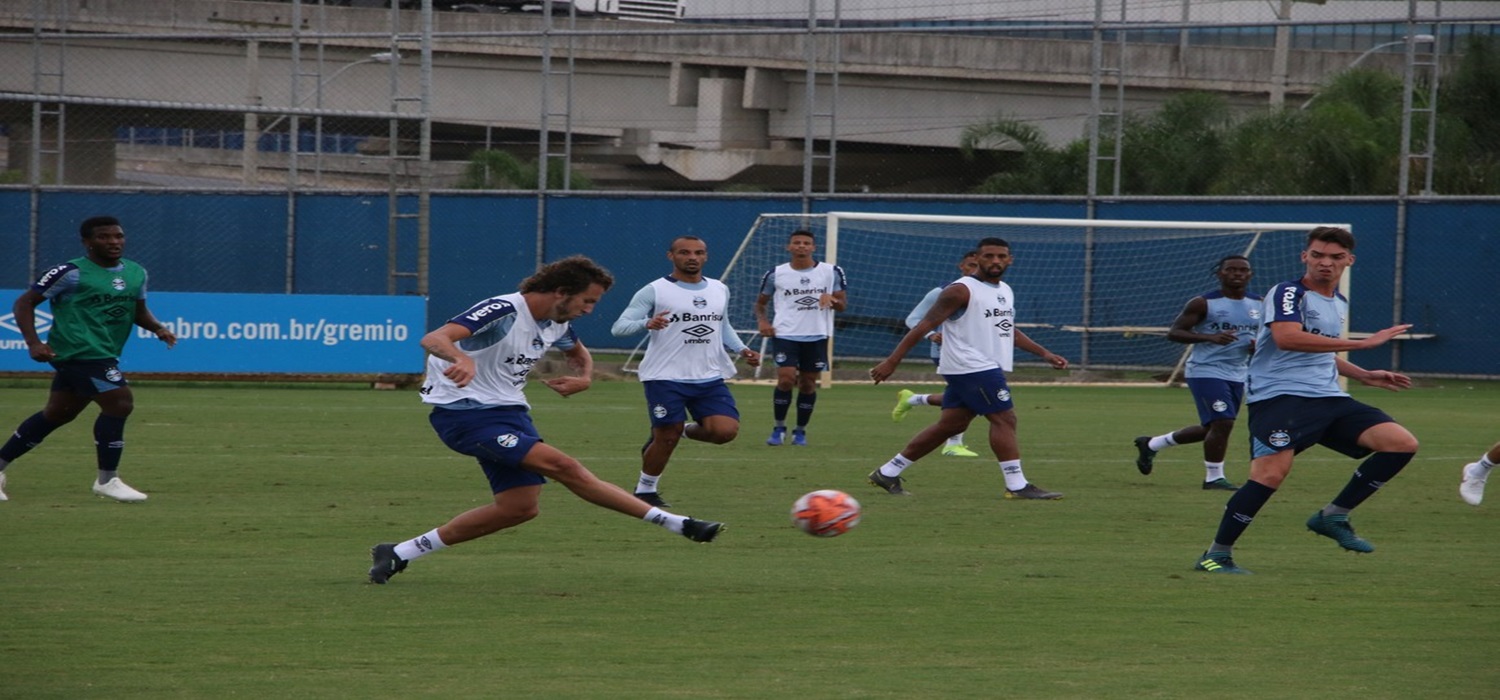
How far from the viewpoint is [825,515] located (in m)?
8.91

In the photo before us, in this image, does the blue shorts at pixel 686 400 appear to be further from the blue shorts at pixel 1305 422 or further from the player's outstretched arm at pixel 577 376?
the blue shorts at pixel 1305 422

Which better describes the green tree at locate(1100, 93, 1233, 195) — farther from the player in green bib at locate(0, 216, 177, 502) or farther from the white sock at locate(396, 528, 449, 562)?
the white sock at locate(396, 528, 449, 562)

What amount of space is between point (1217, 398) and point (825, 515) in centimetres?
553

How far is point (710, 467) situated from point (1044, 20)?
16.7 metres

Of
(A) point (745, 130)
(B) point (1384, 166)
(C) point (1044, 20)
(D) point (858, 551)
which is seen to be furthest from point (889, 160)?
(D) point (858, 551)

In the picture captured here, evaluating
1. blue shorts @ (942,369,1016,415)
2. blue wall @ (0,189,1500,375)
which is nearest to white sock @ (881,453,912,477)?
blue shorts @ (942,369,1016,415)

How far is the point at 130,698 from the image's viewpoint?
6043 mm

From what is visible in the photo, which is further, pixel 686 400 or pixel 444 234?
pixel 444 234

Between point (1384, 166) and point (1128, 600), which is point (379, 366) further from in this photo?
point (1384, 166)

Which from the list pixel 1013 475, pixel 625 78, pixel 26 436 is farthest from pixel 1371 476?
pixel 625 78

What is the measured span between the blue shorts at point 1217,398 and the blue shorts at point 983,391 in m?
1.75

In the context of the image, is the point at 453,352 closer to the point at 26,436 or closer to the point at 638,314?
the point at 638,314

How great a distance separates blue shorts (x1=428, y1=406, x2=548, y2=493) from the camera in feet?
27.5

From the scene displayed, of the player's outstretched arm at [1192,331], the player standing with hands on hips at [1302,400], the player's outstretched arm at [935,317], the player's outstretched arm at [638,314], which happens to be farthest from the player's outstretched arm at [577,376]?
the player's outstretched arm at [1192,331]
